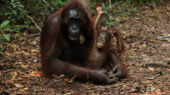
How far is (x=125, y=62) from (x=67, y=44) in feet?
3.77

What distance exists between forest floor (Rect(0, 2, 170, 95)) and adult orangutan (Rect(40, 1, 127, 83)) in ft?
0.37

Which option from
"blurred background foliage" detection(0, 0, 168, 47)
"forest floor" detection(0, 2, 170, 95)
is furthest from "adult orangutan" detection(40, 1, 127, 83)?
"blurred background foliage" detection(0, 0, 168, 47)

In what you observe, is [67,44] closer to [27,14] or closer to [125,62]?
[125,62]

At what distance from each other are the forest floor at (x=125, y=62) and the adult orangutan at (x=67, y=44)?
→ 0.11 metres

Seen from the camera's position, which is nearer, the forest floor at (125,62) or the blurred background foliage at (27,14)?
the forest floor at (125,62)

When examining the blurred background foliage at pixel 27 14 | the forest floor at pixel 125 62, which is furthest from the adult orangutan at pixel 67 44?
the blurred background foliage at pixel 27 14

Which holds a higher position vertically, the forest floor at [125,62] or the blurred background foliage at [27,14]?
the blurred background foliage at [27,14]

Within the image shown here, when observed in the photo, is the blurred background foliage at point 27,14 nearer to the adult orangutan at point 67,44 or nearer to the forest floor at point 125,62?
the forest floor at point 125,62

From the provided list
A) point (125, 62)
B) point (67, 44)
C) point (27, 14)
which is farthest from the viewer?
→ point (27, 14)

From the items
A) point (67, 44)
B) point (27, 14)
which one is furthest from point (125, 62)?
point (27, 14)

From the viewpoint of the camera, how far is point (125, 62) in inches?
156

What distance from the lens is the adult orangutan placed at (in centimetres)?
310

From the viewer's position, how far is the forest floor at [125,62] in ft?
9.38

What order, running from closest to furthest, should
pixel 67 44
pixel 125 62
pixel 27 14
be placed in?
pixel 67 44
pixel 125 62
pixel 27 14
